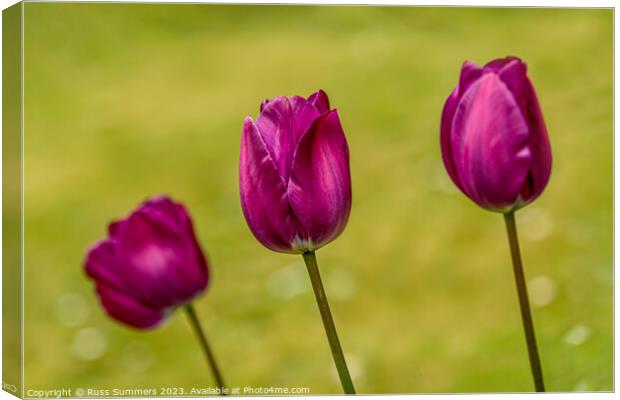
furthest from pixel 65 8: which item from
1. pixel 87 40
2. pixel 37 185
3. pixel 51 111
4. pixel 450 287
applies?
pixel 450 287

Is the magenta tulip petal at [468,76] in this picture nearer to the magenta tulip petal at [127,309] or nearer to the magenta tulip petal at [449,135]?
the magenta tulip petal at [449,135]

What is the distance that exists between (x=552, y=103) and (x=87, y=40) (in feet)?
2.22

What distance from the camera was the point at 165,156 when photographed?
1.62 m

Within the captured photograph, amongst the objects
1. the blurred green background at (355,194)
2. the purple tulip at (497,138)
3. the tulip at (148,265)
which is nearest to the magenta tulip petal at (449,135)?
the purple tulip at (497,138)

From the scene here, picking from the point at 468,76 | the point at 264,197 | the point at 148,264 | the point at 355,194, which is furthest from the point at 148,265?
the point at 355,194

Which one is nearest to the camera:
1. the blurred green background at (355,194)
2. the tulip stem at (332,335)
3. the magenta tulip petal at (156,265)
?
the tulip stem at (332,335)

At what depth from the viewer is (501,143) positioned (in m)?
0.65

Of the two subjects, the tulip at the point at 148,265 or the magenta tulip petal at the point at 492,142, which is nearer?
the magenta tulip petal at the point at 492,142

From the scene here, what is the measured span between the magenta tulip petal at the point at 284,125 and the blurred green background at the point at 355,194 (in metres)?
0.44

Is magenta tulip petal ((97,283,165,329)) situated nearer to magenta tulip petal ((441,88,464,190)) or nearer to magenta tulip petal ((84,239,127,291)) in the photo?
magenta tulip petal ((84,239,127,291))

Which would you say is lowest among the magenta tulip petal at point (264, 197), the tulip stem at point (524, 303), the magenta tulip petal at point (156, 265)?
the tulip stem at point (524, 303)

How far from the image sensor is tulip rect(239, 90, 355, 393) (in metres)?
0.65

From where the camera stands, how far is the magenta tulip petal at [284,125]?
26.0 inches

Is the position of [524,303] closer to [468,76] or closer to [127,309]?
[468,76]
